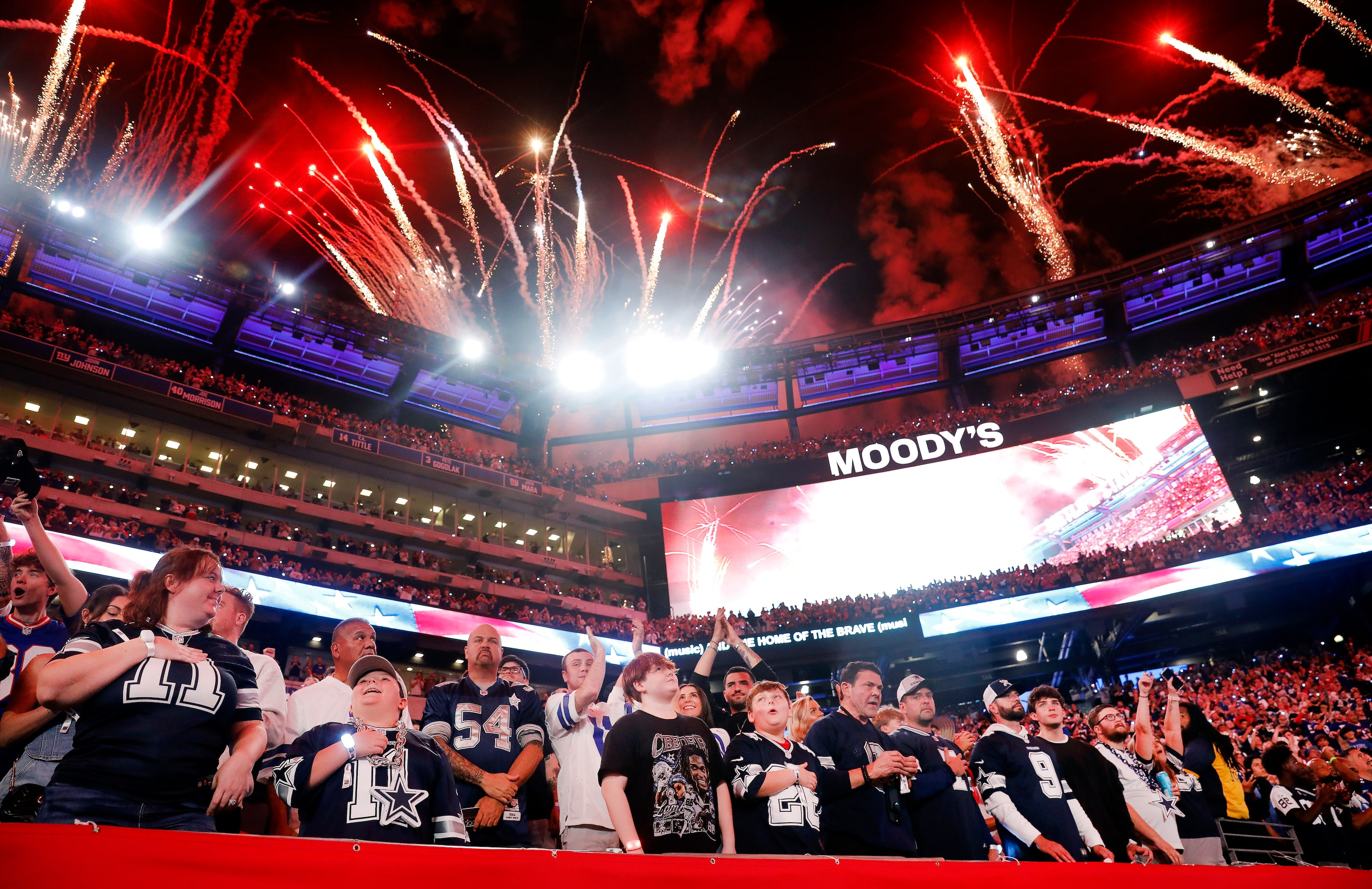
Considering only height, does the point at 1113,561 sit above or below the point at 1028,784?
above

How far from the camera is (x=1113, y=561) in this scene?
26.5m

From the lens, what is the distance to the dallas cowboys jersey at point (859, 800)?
18.1ft

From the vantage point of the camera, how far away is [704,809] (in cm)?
475

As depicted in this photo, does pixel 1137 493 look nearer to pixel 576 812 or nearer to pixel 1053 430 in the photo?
pixel 1053 430

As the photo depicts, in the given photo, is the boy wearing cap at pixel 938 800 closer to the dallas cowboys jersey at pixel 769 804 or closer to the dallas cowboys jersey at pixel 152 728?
the dallas cowboys jersey at pixel 769 804

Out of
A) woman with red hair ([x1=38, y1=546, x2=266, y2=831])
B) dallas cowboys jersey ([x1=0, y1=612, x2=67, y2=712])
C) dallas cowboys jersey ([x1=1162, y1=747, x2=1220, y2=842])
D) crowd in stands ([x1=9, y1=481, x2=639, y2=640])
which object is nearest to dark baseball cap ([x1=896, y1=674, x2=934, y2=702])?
dallas cowboys jersey ([x1=1162, y1=747, x2=1220, y2=842])

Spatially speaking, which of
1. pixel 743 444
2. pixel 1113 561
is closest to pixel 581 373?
pixel 743 444

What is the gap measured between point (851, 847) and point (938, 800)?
44.6 inches

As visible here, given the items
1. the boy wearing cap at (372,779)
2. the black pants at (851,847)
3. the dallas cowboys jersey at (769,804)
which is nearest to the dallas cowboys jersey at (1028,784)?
the black pants at (851,847)

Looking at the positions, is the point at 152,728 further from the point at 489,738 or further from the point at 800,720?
the point at 800,720

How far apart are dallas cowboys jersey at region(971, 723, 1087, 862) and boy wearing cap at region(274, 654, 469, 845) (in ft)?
14.4

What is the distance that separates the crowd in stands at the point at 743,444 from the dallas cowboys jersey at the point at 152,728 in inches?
1143

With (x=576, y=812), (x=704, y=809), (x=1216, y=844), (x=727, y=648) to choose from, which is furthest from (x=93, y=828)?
(x=727, y=648)

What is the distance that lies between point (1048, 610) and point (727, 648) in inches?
407
